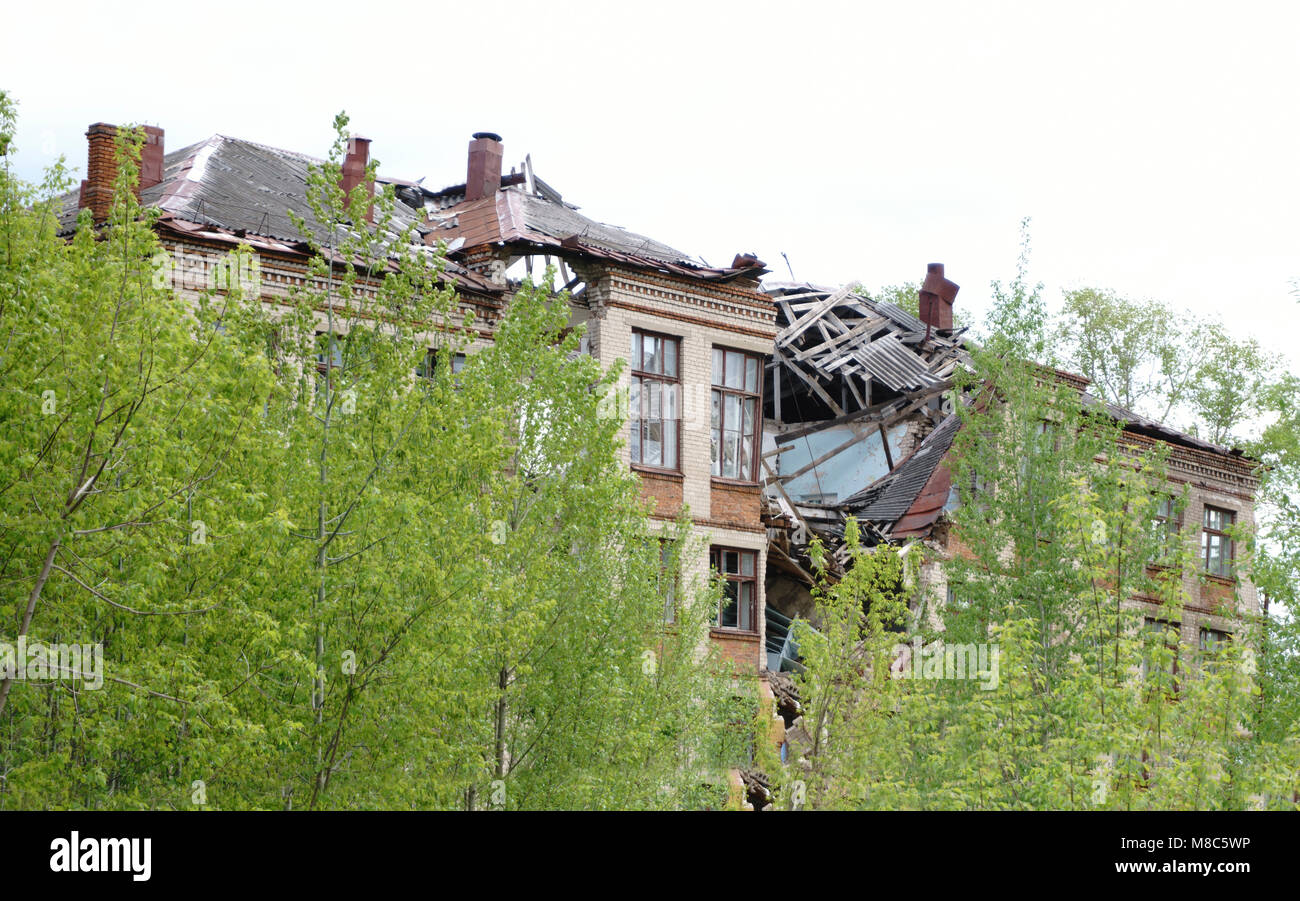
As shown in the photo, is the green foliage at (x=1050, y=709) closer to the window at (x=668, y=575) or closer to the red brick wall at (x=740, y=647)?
the window at (x=668, y=575)

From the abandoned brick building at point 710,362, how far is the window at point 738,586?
0.04m

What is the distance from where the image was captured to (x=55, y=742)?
1257cm

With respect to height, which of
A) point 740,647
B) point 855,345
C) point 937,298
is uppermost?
point 937,298

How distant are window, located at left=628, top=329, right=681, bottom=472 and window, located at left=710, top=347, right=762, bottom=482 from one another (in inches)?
38.9

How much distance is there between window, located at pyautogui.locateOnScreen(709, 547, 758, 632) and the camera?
27156 mm

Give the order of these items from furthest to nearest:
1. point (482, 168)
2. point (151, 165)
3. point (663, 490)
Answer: point (482, 168), point (663, 490), point (151, 165)

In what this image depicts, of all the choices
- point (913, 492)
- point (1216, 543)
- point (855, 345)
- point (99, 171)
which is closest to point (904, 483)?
point (913, 492)

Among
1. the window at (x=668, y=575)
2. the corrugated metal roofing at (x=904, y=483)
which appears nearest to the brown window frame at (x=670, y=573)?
the window at (x=668, y=575)

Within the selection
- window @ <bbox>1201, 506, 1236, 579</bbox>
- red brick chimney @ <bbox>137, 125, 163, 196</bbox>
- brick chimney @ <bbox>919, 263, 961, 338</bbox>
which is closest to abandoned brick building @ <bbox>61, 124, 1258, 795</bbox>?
red brick chimney @ <bbox>137, 125, 163, 196</bbox>

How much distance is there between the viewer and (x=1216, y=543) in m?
38.2

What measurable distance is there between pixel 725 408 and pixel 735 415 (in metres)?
0.28

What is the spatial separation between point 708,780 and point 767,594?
1126cm

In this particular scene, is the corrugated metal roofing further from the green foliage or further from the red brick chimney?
the red brick chimney

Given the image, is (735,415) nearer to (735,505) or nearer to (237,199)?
(735,505)
